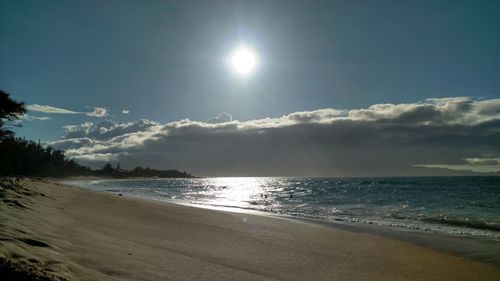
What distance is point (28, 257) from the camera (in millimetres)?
4391

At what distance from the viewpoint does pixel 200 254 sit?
7.76 metres

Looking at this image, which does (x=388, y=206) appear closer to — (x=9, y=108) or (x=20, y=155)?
(x=9, y=108)

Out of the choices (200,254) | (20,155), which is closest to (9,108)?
(200,254)

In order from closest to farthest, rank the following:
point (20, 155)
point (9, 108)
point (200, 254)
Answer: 1. point (200, 254)
2. point (9, 108)
3. point (20, 155)

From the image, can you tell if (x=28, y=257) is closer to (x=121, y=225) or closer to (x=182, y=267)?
(x=182, y=267)

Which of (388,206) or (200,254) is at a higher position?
(388,206)

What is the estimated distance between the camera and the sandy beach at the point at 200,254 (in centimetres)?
501

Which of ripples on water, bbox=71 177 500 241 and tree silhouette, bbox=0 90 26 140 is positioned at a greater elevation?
tree silhouette, bbox=0 90 26 140

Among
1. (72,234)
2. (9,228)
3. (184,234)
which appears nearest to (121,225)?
(184,234)

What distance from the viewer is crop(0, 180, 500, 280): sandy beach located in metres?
5.01

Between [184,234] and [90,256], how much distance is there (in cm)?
482

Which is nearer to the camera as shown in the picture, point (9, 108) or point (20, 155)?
point (9, 108)

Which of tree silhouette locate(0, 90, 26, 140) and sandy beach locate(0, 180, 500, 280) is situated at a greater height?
tree silhouette locate(0, 90, 26, 140)

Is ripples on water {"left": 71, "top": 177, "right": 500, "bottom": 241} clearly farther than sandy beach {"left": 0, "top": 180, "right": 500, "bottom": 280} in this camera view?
Yes
